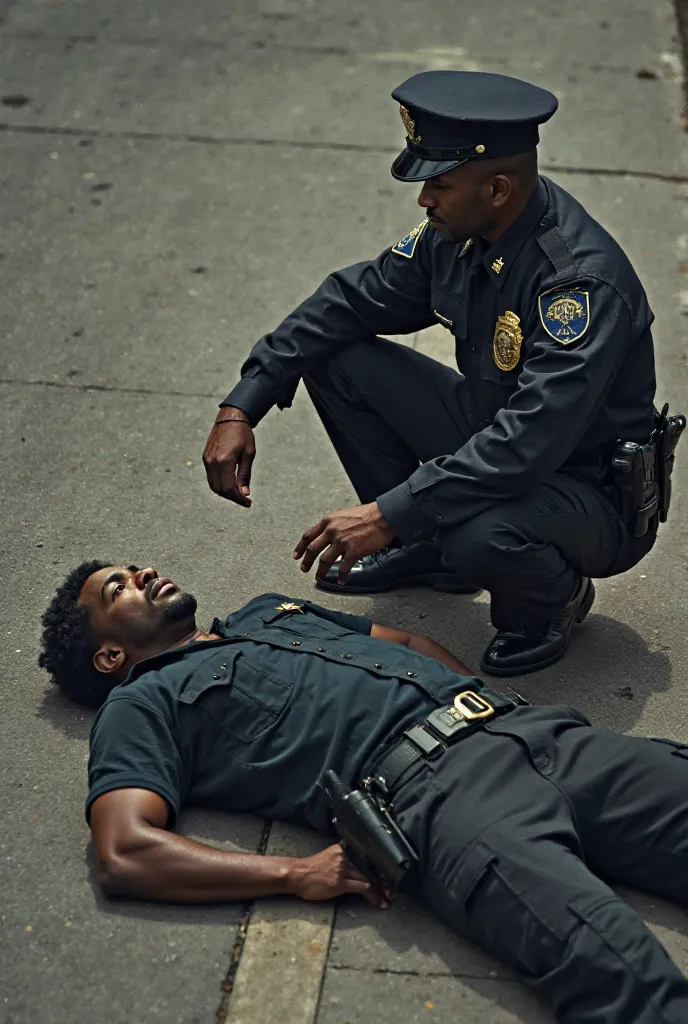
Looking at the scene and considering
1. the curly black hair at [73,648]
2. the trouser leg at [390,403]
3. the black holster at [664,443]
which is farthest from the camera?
the trouser leg at [390,403]

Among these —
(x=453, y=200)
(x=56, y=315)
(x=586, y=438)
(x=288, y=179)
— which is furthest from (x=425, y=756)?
(x=288, y=179)

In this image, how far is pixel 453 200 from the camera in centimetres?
357

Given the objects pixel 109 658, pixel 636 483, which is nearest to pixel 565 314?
pixel 636 483

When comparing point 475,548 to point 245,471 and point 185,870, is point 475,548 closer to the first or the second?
point 245,471

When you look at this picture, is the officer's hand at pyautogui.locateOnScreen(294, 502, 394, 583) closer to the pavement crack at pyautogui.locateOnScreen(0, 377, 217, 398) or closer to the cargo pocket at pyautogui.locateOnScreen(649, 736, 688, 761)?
the cargo pocket at pyautogui.locateOnScreen(649, 736, 688, 761)

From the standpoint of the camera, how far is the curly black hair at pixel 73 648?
11.5ft

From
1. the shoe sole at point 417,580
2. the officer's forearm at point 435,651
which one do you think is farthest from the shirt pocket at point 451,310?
the officer's forearm at point 435,651

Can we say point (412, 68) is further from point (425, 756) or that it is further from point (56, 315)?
point (425, 756)

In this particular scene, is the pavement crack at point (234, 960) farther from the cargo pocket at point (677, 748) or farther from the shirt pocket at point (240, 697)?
the cargo pocket at point (677, 748)

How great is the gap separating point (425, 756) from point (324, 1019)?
1.93 ft

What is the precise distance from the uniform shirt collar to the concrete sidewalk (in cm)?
104

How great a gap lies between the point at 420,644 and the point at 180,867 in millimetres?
964

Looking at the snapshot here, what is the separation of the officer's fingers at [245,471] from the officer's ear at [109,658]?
0.67m

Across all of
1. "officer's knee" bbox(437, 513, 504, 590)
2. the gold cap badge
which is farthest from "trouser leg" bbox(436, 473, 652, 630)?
the gold cap badge
